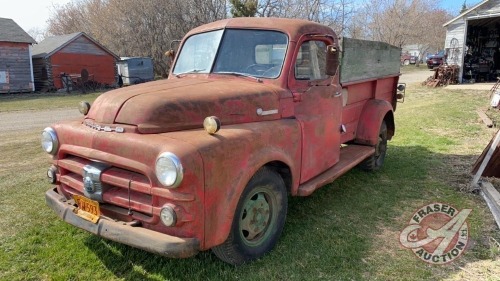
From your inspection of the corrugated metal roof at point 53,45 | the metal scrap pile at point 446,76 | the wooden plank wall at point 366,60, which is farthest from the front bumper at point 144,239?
the corrugated metal roof at point 53,45

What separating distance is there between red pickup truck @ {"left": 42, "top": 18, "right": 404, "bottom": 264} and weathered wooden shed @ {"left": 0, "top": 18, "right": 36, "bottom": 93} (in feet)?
84.1

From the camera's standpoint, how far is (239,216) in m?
2.99

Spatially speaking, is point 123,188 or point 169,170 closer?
point 169,170

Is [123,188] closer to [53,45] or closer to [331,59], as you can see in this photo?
[331,59]

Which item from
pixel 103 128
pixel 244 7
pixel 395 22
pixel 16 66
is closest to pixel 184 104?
pixel 103 128

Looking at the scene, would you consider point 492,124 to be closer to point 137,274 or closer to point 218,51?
point 218,51

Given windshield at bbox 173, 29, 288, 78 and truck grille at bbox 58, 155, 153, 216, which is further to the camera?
windshield at bbox 173, 29, 288, 78

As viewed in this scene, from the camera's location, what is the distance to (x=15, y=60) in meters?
25.1

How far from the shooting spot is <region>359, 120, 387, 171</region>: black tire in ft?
19.0

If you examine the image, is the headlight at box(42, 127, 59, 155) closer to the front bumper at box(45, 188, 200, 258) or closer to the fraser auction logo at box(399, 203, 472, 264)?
the front bumper at box(45, 188, 200, 258)

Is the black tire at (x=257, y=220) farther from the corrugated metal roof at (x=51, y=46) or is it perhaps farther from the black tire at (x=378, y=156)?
the corrugated metal roof at (x=51, y=46)

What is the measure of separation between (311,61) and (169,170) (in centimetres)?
231

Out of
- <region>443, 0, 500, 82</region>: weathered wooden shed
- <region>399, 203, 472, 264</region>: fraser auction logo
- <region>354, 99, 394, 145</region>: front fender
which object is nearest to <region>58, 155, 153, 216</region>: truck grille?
<region>399, 203, 472, 264</region>: fraser auction logo

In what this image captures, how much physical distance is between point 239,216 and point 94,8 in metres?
45.1
